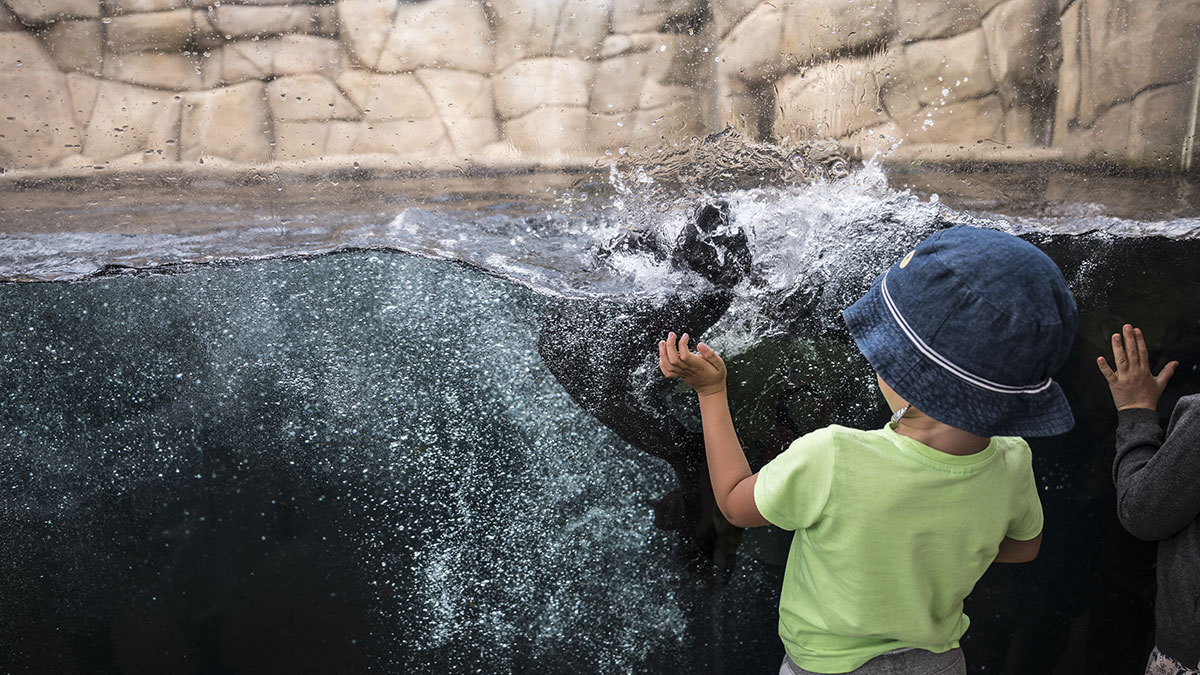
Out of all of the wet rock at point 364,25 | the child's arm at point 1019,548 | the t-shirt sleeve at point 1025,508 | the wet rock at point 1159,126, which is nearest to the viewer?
the t-shirt sleeve at point 1025,508

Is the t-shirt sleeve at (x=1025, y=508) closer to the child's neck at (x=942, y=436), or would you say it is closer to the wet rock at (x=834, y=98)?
the child's neck at (x=942, y=436)

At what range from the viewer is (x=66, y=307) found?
2.05 metres

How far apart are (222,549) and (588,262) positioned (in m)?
1.26

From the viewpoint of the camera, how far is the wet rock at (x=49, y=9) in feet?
4.98

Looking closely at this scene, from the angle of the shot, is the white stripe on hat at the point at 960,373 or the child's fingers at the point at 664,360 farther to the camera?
the child's fingers at the point at 664,360

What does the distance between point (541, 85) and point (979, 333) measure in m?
1.06

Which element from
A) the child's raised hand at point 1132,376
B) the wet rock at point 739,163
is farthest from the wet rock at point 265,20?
the child's raised hand at point 1132,376

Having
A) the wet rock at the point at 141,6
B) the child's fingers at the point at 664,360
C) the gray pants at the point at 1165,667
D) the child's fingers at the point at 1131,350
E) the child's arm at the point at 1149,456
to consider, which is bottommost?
the gray pants at the point at 1165,667

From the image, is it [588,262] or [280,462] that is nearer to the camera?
[588,262]

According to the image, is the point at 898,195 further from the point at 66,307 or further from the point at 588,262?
the point at 66,307

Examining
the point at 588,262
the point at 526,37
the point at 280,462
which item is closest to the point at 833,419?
the point at 588,262

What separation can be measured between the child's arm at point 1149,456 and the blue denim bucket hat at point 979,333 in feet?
1.86

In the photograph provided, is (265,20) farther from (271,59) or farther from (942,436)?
(942,436)

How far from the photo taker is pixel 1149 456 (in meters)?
1.52
